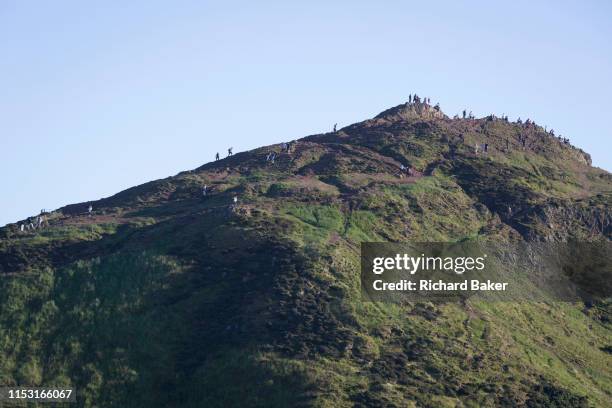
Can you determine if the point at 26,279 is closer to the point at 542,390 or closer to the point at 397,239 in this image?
the point at 397,239

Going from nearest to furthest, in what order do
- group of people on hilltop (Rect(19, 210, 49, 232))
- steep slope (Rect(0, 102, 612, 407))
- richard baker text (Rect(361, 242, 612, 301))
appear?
steep slope (Rect(0, 102, 612, 407)) → richard baker text (Rect(361, 242, 612, 301)) → group of people on hilltop (Rect(19, 210, 49, 232))

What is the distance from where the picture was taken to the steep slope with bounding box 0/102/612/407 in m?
82.4

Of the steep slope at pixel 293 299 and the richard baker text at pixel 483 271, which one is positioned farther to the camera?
the richard baker text at pixel 483 271

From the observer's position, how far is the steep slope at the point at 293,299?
270 feet

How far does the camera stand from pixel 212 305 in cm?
9412

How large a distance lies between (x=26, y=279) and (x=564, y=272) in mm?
59873

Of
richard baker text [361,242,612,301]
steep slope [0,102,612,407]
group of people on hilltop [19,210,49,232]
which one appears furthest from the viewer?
group of people on hilltop [19,210,49,232]

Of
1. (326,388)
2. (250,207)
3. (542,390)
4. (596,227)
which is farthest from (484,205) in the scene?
(326,388)

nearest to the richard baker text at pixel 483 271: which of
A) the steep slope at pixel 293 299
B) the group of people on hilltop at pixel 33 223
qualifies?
the steep slope at pixel 293 299

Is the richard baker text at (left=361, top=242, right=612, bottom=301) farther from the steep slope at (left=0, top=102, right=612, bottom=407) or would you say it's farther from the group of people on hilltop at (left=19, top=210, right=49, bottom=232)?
the group of people on hilltop at (left=19, top=210, right=49, bottom=232)

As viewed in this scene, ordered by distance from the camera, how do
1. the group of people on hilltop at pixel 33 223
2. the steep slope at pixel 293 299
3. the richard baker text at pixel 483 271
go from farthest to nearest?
the group of people on hilltop at pixel 33 223 < the richard baker text at pixel 483 271 < the steep slope at pixel 293 299

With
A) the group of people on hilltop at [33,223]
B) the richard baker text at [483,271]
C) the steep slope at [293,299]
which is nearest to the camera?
the steep slope at [293,299]

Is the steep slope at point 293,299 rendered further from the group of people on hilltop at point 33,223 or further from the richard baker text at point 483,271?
the richard baker text at point 483,271

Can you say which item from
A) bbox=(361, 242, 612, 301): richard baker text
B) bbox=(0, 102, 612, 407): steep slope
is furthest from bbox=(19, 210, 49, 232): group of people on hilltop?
bbox=(361, 242, 612, 301): richard baker text
